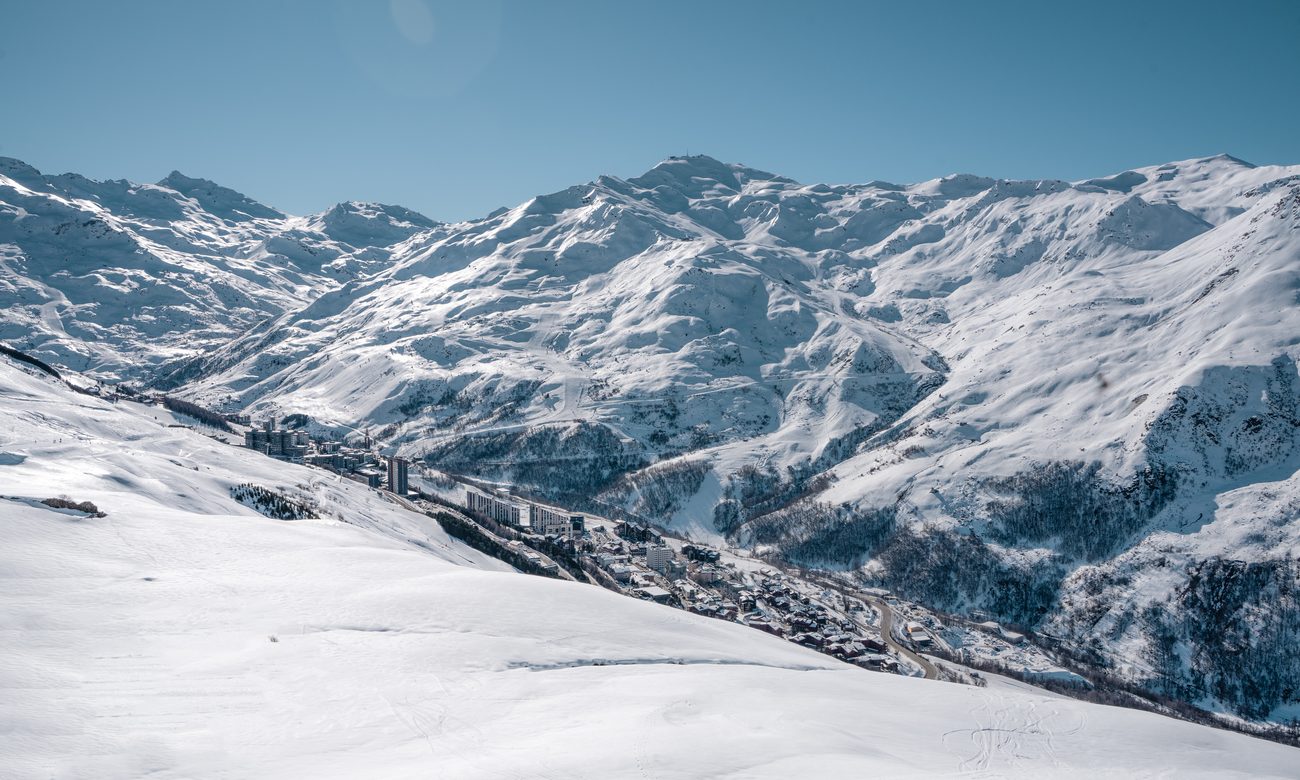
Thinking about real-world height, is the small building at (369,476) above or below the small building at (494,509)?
above

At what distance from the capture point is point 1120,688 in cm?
7475

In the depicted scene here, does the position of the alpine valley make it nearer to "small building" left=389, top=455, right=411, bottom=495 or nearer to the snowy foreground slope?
the snowy foreground slope

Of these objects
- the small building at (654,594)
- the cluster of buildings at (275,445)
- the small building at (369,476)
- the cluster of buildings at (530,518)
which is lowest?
the small building at (654,594)

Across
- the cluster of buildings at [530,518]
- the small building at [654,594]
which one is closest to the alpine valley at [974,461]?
the small building at [654,594]

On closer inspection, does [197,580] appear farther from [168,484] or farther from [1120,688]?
[1120,688]

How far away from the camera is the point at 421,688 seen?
18.0 meters

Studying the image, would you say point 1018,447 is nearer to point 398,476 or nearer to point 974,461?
point 974,461

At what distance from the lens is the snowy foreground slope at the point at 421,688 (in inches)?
561

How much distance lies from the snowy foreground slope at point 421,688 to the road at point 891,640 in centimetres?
3986

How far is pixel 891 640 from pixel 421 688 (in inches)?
2734

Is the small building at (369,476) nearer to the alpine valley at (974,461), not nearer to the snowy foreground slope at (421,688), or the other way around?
the alpine valley at (974,461)

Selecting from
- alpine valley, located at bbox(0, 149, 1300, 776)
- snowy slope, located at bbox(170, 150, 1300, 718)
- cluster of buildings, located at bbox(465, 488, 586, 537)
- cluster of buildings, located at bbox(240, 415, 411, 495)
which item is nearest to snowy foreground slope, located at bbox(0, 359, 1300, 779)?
alpine valley, located at bbox(0, 149, 1300, 776)

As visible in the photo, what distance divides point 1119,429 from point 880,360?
67.5 metres

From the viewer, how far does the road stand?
6677 cm
